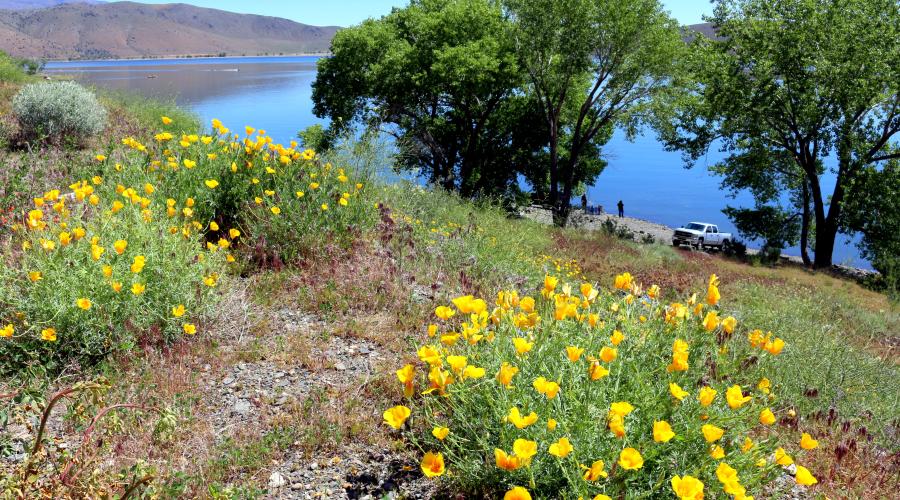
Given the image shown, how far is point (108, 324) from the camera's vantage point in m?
3.55

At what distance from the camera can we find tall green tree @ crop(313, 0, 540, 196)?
23.0 meters

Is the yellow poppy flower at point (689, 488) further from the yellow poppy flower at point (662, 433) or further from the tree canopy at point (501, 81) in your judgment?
the tree canopy at point (501, 81)

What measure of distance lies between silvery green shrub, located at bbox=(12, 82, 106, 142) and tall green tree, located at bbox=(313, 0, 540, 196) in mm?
12470

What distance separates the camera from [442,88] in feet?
79.9

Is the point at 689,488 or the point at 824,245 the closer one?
the point at 689,488

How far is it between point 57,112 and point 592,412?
32.2 feet

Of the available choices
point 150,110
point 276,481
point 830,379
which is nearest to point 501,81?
point 150,110

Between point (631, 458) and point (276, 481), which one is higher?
point (631, 458)

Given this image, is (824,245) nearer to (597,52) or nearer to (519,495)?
(597,52)

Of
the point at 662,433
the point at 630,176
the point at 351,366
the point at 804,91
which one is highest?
the point at 804,91

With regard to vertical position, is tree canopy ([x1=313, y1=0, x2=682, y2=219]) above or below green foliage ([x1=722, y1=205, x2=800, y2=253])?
above

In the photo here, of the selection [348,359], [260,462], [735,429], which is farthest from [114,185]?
[735,429]

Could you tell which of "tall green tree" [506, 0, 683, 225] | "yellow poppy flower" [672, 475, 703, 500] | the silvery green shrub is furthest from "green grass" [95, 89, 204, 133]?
"tall green tree" [506, 0, 683, 225]

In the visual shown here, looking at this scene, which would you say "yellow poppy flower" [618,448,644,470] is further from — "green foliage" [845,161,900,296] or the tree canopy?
"green foliage" [845,161,900,296]
